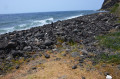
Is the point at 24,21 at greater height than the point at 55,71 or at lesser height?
greater

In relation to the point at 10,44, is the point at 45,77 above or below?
below

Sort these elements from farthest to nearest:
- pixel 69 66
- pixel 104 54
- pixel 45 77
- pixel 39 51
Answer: pixel 39 51 → pixel 104 54 → pixel 69 66 → pixel 45 77

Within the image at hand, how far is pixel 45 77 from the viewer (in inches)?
190

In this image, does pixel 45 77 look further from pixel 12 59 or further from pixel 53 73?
pixel 12 59

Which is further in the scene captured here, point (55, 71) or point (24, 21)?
point (24, 21)

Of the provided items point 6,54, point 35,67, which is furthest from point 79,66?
point 6,54

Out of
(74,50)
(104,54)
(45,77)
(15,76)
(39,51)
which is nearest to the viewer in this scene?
(45,77)

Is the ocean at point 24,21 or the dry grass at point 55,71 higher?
the ocean at point 24,21

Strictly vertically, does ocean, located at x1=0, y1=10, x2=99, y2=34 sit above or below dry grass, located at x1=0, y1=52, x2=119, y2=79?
above

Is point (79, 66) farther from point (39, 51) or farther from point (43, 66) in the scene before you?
point (39, 51)

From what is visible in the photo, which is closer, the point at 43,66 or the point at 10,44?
the point at 43,66

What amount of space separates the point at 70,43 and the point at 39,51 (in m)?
2.34

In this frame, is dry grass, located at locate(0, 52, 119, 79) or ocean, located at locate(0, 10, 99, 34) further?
ocean, located at locate(0, 10, 99, 34)

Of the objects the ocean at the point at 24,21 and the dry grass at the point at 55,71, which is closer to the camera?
the dry grass at the point at 55,71
